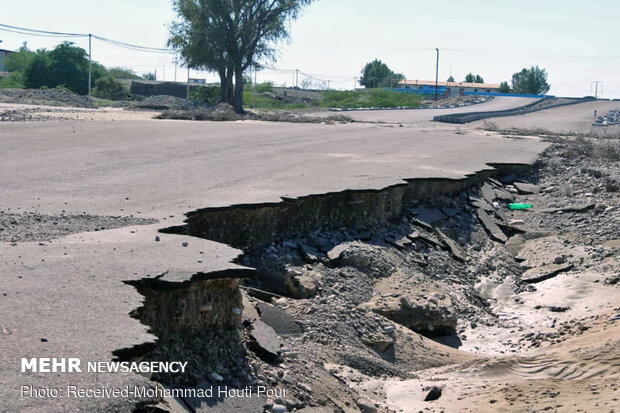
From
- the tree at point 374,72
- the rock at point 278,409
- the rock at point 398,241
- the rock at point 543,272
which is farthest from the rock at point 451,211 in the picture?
the tree at point 374,72

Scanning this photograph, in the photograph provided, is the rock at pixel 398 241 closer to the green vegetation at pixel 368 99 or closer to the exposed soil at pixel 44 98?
the exposed soil at pixel 44 98

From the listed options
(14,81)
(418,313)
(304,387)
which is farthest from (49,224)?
(14,81)

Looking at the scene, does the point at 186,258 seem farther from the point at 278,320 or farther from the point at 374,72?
the point at 374,72

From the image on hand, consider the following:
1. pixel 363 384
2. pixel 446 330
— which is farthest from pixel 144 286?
pixel 446 330

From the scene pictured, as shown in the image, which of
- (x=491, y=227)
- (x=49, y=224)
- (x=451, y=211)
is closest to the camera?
(x=49, y=224)

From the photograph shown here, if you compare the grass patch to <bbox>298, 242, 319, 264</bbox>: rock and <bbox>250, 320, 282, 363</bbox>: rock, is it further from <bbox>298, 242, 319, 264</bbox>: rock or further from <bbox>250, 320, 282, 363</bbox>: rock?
<bbox>250, 320, 282, 363</bbox>: rock

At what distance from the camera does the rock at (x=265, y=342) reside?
20.2ft

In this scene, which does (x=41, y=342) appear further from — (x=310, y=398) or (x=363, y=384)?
(x=363, y=384)

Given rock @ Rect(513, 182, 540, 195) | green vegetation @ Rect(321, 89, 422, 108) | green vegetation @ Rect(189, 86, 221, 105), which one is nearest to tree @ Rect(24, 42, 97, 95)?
green vegetation @ Rect(189, 86, 221, 105)

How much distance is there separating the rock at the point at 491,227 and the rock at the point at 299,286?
6434 mm

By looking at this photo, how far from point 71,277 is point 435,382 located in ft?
10.3

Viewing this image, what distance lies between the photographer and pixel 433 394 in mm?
6930

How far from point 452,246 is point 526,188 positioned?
590 cm

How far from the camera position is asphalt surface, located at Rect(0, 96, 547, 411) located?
4.88 meters
